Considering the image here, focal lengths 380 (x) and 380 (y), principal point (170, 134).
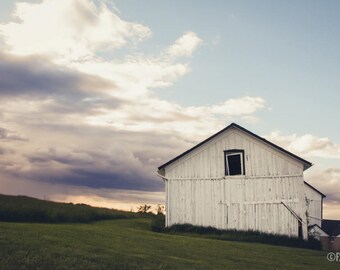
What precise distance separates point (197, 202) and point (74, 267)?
68.0 ft

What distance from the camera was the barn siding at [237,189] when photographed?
2711cm

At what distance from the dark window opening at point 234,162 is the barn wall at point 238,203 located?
0.65 meters

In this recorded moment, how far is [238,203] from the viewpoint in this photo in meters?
27.8

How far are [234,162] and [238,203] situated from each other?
3109 mm

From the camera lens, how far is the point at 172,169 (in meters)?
29.7

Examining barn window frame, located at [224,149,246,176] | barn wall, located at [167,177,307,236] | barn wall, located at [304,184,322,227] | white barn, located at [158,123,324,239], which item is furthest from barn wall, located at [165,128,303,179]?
barn wall, located at [304,184,322,227]

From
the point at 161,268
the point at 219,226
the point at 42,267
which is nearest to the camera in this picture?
the point at 42,267

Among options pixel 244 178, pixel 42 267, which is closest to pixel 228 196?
pixel 244 178

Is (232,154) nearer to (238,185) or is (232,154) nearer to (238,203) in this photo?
(238,185)

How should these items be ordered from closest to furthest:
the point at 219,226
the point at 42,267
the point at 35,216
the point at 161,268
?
1. the point at 42,267
2. the point at 161,268
3. the point at 35,216
4. the point at 219,226

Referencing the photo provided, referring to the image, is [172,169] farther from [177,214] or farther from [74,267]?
[74,267]

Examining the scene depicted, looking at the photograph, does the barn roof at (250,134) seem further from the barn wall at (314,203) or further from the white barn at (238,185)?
the barn wall at (314,203)

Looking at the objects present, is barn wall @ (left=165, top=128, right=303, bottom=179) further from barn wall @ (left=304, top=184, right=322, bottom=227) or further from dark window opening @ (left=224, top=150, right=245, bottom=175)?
barn wall @ (left=304, top=184, right=322, bottom=227)

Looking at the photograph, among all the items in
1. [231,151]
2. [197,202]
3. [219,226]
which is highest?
[231,151]
